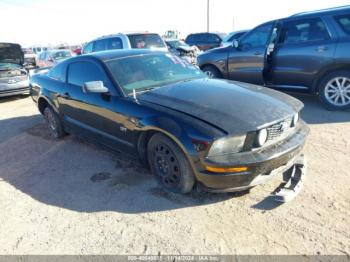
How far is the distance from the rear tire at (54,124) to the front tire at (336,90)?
196 inches

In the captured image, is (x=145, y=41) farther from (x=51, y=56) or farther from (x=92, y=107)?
(x=51, y=56)

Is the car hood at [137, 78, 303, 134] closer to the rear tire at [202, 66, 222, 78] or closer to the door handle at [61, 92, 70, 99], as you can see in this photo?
the door handle at [61, 92, 70, 99]

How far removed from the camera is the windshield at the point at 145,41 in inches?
364

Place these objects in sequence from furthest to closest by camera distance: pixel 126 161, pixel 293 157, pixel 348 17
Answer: pixel 348 17 < pixel 126 161 < pixel 293 157

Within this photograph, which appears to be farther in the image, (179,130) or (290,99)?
(290,99)

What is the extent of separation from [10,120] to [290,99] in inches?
249

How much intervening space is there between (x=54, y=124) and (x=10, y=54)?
6.18 meters

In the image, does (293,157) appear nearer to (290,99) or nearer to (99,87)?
(290,99)

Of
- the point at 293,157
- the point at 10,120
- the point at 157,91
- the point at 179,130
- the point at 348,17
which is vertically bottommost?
the point at 10,120

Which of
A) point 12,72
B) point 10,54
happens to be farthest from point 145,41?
point 10,54

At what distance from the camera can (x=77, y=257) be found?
2.51 metres

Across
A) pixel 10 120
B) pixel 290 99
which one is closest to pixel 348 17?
pixel 290 99

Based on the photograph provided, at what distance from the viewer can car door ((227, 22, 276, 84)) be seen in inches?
253

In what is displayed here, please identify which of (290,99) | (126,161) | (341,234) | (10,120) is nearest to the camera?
(341,234)
